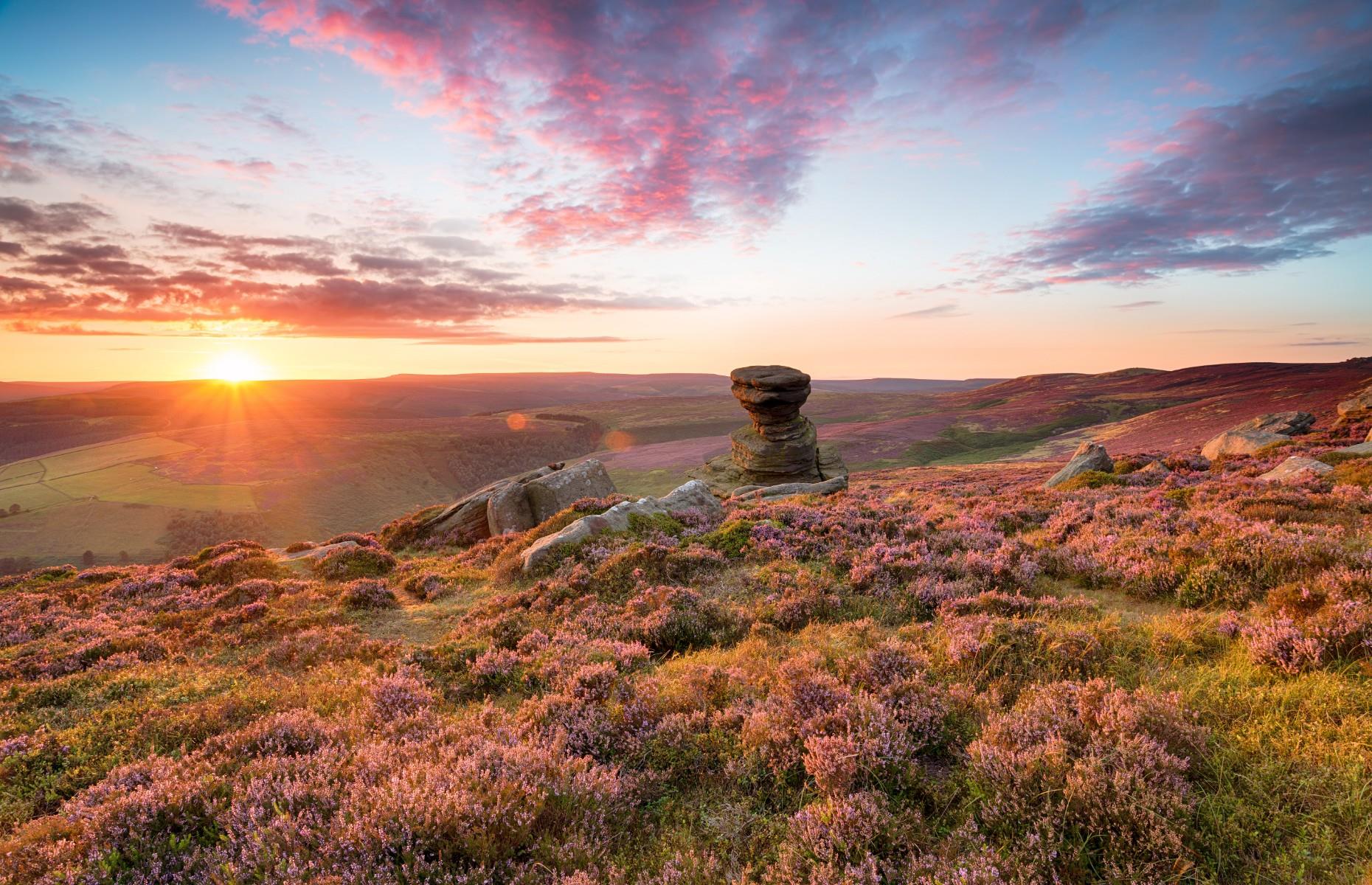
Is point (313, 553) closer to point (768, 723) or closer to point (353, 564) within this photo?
point (353, 564)

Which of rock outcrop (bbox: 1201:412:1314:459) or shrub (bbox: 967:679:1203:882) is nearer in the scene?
shrub (bbox: 967:679:1203:882)

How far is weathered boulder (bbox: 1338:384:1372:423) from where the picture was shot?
40.6 meters

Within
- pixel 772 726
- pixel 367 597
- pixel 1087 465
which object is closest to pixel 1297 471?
pixel 1087 465

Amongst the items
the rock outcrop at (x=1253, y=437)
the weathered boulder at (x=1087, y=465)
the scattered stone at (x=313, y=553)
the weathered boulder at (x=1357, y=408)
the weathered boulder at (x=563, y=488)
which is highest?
the weathered boulder at (x=1357, y=408)

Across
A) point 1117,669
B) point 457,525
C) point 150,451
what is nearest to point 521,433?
point 150,451

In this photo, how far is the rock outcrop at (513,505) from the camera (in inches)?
927

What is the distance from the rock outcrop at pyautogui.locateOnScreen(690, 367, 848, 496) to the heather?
25554 millimetres

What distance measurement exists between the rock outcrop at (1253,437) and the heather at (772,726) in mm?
27396

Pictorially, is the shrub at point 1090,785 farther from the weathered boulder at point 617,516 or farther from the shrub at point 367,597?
the shrub at point 367,597

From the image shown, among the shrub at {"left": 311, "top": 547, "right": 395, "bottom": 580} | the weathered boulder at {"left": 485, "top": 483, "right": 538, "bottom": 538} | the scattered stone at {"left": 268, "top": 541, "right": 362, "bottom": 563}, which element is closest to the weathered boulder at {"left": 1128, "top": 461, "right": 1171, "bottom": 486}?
the weathered boulder at {"left": 485, "top": 483, "right": 538, "bottom": 538}

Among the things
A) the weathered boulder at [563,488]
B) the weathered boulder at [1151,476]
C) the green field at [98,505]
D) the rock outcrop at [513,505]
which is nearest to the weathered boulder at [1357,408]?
the weathered boulder at [1151,476]

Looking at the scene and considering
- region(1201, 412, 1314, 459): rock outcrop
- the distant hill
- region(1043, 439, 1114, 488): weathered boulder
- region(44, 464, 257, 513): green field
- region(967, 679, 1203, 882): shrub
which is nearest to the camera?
region(967, 679, 1203, 882): shrub

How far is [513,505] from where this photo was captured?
77.7ft

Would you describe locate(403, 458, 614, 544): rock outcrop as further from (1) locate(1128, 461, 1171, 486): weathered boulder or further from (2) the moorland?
(1) locate(1128, 461, 1171, 486): weathered boulder
